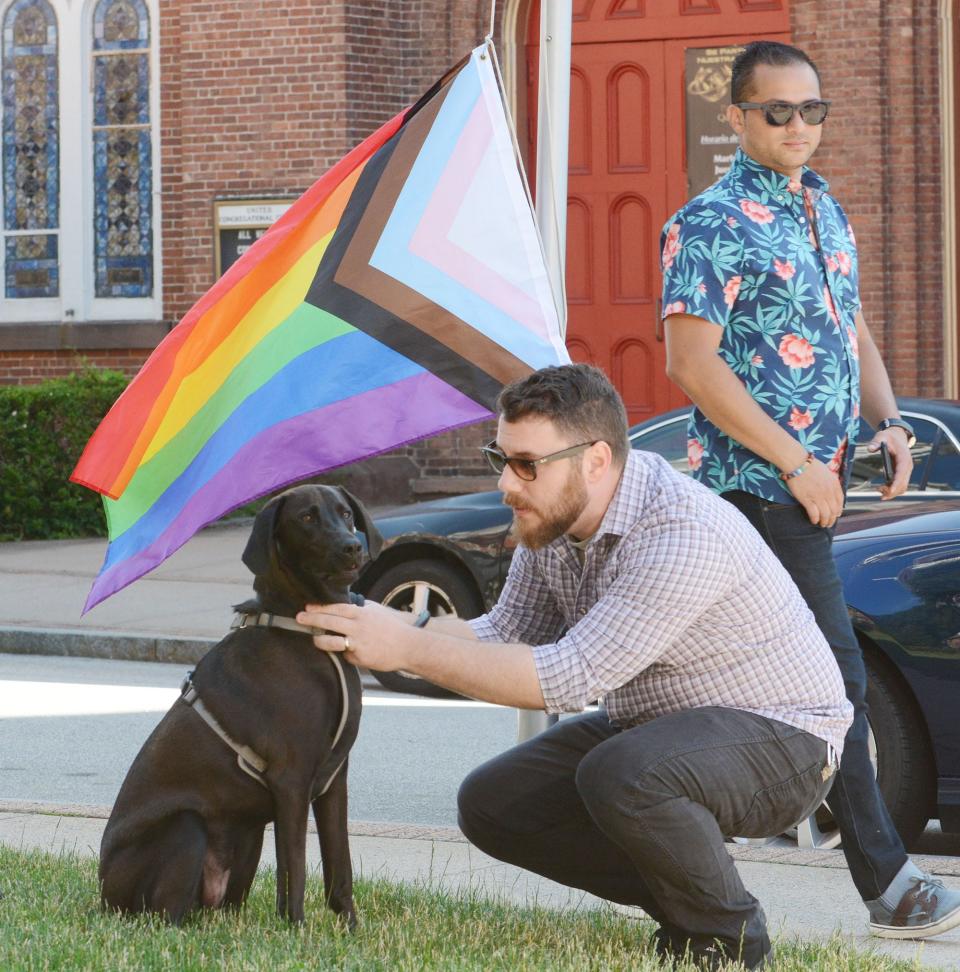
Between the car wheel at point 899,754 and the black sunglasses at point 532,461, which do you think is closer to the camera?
the black sunglasses at point 532,461

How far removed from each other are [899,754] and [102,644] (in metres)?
6.75

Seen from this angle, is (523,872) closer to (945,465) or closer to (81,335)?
(945,465)

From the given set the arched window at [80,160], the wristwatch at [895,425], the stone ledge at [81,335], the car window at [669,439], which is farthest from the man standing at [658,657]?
the arched window at [80,160]

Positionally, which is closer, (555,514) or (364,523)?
(555,514)

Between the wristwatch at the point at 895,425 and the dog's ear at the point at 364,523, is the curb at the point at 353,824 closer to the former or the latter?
the dog's ear at the point at 364,523

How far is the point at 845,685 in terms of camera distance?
5062 millimetres

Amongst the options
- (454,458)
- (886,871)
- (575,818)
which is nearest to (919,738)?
(886,871)

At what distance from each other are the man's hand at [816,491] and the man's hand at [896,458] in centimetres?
26

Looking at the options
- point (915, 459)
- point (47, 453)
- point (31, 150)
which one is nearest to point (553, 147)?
point (915, 459)

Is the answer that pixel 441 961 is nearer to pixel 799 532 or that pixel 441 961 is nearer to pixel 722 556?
pixel 722 556

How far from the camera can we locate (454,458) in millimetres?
16922

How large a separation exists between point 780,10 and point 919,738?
36.1 feet

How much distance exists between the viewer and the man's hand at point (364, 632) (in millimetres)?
4352

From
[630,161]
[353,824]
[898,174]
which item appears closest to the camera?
[353,824]
